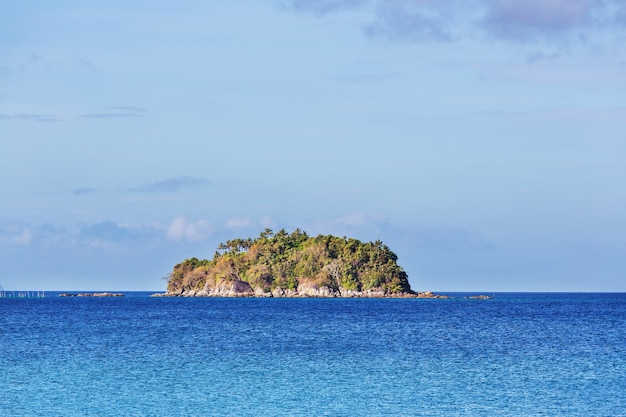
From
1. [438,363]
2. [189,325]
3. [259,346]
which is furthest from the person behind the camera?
[189,325]

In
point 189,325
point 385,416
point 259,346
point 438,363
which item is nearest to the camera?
point 385,416

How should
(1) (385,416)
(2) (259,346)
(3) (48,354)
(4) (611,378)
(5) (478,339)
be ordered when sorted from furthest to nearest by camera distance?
(5) (478,339) → (2) (259,346) → (3) (48,354) → (4) (611,378) → (1) (385,416)

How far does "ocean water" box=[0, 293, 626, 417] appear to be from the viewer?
44062 millimetres

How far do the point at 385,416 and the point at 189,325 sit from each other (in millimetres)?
62841

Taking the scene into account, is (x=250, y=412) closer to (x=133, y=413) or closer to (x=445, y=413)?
(x=133, y=413)

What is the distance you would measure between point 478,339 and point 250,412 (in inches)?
1676

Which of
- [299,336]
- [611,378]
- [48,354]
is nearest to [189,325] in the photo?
[299,336]

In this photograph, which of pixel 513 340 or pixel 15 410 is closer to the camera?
pixel 15 410

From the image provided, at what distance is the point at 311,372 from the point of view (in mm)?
56000

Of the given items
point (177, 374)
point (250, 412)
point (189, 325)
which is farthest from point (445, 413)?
point (189, 325)

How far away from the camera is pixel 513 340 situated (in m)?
81.8

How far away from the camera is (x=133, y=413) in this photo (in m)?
42.0

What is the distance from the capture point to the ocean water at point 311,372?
145ft

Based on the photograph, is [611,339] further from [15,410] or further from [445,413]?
[15,410]
